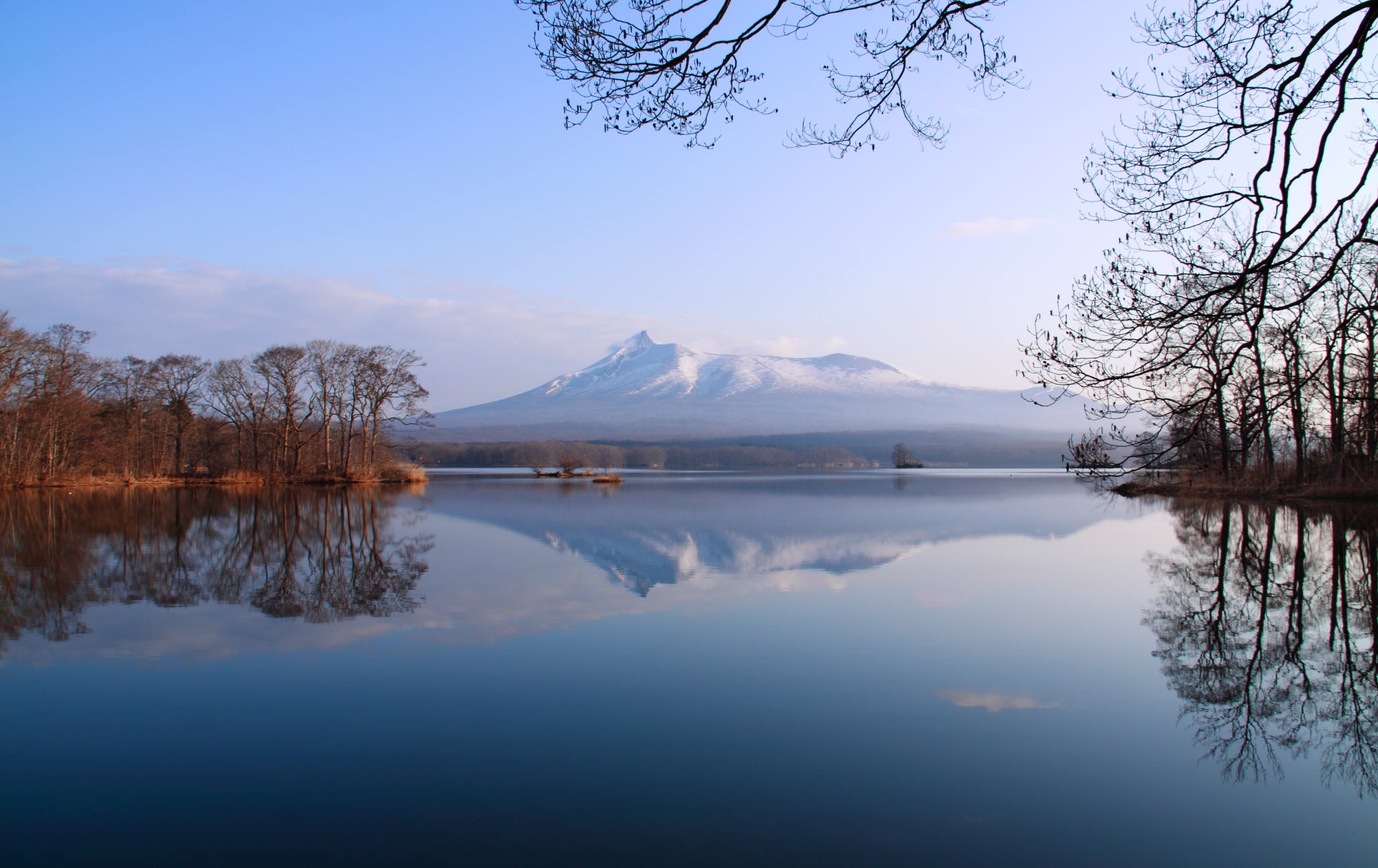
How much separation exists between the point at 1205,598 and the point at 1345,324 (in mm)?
4509

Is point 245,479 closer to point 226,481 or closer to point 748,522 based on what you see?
point 226,481

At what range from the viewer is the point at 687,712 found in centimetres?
436

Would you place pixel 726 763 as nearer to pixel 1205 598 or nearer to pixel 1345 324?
pixel 1345 324

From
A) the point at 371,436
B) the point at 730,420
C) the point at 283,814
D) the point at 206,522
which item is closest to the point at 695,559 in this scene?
the point at 283,814

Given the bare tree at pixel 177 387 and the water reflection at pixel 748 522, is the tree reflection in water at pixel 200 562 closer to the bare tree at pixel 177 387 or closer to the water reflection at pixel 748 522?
the water reflection at pixel 748 522

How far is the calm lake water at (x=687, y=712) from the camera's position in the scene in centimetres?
298

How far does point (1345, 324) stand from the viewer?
4.14 metres

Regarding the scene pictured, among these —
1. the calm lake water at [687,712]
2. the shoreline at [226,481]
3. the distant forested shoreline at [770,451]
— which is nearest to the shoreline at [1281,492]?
the calm lake water at [687,712]

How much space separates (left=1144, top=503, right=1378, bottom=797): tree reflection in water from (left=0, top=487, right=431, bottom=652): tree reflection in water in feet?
21.0

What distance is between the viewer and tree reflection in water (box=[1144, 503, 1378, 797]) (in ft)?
13.0

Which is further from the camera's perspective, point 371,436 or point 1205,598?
point 371,436

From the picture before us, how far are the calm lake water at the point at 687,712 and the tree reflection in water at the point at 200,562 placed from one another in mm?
86

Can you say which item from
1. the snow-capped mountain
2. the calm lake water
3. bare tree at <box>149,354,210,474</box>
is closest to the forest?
bare tree at <box>149,354,210,474</box>

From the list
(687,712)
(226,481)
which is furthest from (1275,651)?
(226,481)
